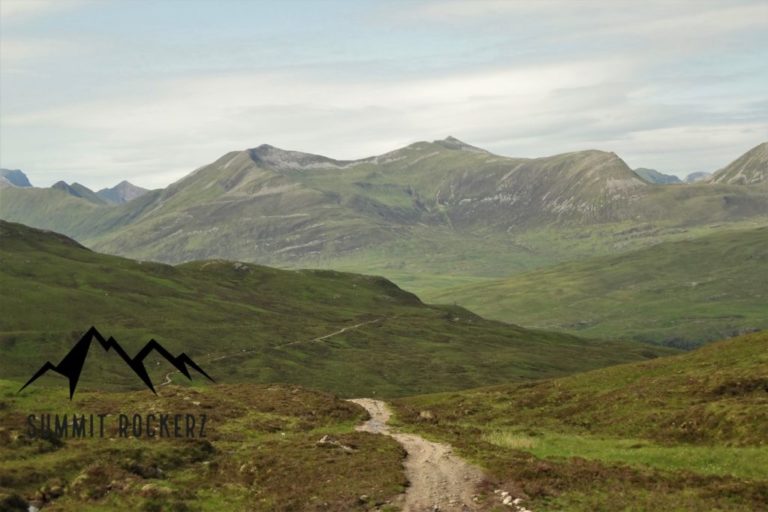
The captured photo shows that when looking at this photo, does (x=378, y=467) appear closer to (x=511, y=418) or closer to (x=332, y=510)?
(x=332, y=510)

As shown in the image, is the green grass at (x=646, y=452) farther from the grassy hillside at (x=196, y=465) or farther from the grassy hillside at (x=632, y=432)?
the grassy hillside at (x=196, y=465)

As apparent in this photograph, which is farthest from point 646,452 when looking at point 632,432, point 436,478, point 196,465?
point 196,465

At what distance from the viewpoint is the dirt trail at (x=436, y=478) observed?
38.7 m

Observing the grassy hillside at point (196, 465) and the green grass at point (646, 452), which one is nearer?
the grassy hillside at point (196, 465)

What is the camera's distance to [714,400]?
192ft

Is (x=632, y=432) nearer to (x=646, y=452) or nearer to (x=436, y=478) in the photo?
(x=646, y=452)

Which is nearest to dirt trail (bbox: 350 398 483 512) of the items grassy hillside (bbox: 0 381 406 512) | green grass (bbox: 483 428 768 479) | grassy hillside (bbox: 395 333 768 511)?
grassy hillside (bbox: 0 381 406 512)

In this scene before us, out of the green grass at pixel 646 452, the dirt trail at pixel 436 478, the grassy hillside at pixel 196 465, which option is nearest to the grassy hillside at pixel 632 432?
the green grass at pixel 646 452

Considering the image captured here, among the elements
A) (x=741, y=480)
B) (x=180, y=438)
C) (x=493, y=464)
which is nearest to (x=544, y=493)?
(x=493, y=464)

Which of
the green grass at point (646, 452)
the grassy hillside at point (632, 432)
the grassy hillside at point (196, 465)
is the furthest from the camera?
the green grass at point (646, 452)

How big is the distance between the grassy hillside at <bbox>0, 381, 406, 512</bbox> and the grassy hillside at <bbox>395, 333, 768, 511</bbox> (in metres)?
7.14

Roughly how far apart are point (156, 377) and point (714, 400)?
448 feet

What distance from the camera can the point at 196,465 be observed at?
4931 cm

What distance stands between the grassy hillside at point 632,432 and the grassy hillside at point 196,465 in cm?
714
